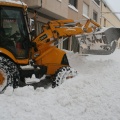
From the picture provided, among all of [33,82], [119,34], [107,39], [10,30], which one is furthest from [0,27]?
[119,34]

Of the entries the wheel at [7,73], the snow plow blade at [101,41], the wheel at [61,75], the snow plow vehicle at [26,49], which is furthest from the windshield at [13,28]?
the snow plow blade at [101,41]

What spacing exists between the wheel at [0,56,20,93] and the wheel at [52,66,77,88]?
118 cm

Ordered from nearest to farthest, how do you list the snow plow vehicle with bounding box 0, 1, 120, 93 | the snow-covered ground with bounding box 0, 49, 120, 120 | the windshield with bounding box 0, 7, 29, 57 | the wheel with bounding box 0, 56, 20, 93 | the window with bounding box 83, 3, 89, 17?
the snow-covered ground with bounding box 0, 49, 120, 120 → the wheel with bounding box 0, 56, 20, 93 → the snow plow vehicle with bounding box 0, 1, 120, 93 → the windshield with bounding box 0, 7, 29, 57 → the window with bounding box 83, 3, 89, 17

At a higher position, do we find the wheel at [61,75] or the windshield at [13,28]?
the windshield at [13,28]

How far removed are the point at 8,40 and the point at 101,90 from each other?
8.19 feet

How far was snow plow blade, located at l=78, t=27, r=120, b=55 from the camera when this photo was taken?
9.75 meters

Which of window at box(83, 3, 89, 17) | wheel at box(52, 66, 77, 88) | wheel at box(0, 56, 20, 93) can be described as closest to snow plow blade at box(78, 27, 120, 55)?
wheel at box(52, 66, 77, 88)

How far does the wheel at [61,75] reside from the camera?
744cm

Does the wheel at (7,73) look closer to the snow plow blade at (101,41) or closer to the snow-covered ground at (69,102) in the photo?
the snow-covered ground at (69,102)

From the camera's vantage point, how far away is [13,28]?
7.00 metres

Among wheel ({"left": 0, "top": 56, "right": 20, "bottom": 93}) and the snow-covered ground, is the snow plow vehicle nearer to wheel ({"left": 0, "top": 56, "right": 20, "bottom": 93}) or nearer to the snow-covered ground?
wheel ({"left": 0, "top": 56, "right": 20, "bottom": 93})

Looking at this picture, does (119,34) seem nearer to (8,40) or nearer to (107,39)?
(107,39)

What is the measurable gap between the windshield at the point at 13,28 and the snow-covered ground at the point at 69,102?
1.26m

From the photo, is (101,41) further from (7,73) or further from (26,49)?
(7,73)
